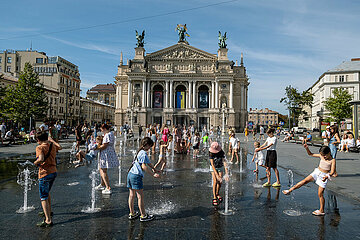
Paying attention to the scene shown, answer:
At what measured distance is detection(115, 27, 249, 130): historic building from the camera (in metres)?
61.5

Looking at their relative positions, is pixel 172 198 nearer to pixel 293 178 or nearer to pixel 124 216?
pixel 124 216

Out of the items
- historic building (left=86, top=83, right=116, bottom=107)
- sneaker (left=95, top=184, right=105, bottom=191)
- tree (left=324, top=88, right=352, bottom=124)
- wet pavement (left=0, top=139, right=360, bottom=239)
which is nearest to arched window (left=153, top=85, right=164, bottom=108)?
tree (left=324, top=88, right=352, bottom=124)

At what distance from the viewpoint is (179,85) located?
64.6m

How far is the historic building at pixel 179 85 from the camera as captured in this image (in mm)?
61531

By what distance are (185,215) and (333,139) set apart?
7.86 metres

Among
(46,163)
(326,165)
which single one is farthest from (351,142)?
(46,163)

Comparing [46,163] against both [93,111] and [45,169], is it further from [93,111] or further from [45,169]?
[93,111]

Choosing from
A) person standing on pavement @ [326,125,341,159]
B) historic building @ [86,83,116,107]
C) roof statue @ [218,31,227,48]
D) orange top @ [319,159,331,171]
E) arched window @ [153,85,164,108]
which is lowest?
orange top @ [319,159,331,171]

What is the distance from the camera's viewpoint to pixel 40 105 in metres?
35.3

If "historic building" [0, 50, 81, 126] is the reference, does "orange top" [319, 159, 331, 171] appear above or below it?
below

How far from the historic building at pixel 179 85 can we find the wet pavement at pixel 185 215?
53.3m

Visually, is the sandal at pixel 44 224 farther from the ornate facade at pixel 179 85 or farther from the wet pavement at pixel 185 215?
the ornate facade at pixel 179 85

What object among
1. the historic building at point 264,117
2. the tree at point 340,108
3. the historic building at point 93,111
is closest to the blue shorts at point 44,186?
the tree at point 340,108

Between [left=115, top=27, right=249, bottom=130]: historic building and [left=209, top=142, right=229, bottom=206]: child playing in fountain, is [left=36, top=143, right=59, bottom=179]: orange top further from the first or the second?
[left=115, top=27, right=249, bottom=130]: historic building
